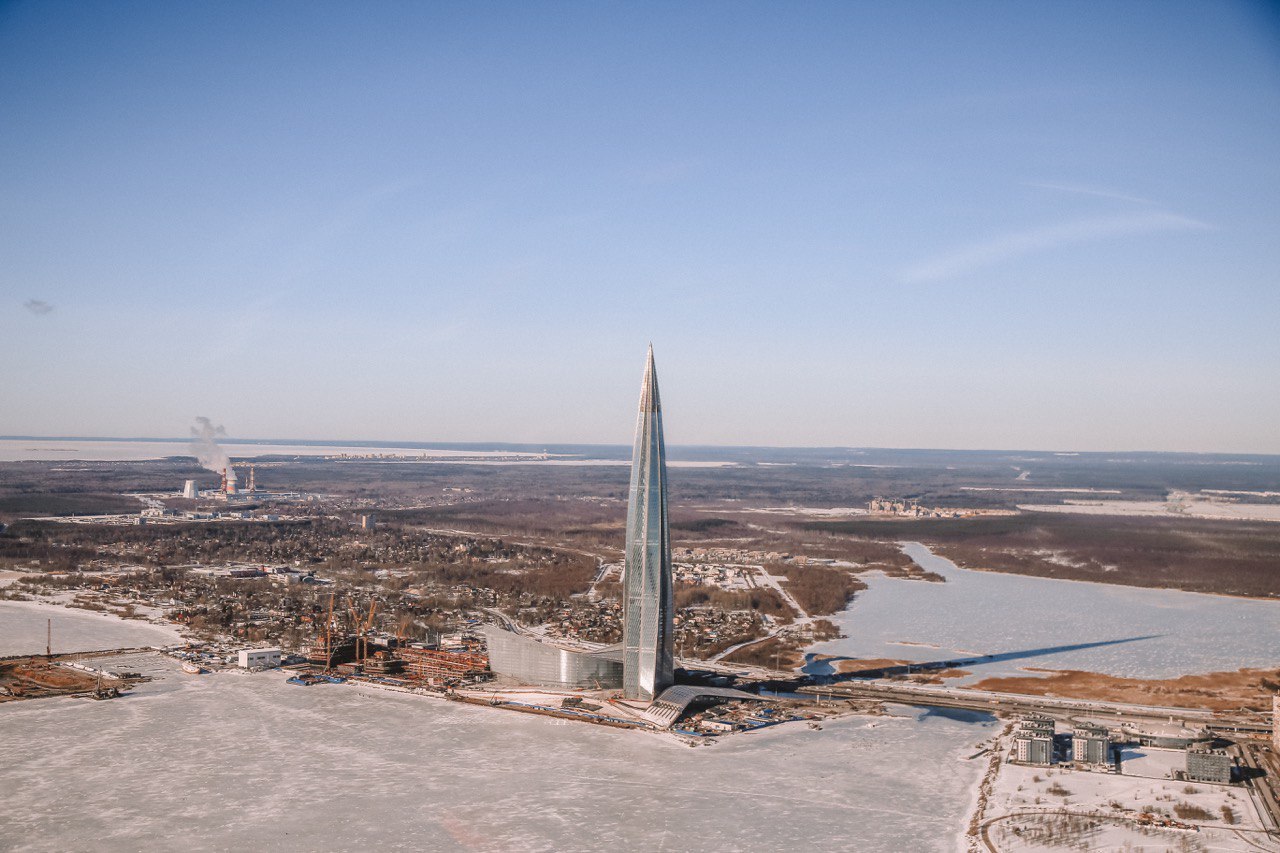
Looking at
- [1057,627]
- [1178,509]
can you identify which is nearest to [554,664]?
[1057,627]

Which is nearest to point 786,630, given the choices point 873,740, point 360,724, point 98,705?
point 873,740

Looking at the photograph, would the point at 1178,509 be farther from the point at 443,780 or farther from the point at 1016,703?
the point at 443,780

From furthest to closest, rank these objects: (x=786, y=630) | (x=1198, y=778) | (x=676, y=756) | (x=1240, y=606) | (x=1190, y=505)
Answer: (x=1190, y=505) < (x=1240, y=606) < (x=786, y=630) < (x=676, y=756) < (x=1198, y=778)

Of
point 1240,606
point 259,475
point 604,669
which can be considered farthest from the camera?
point 259,475

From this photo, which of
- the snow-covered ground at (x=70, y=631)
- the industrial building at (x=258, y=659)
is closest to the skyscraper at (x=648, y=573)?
the industrial building at (x=258, y=659)

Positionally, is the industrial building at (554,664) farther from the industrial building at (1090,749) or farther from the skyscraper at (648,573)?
the industrial building at (1090,749)

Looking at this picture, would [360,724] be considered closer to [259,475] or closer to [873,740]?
[873,740]

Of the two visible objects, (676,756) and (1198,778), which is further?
(676,756)
